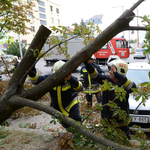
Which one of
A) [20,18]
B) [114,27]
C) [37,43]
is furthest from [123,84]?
[20,18]

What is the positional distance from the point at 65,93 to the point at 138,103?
6.29 feet

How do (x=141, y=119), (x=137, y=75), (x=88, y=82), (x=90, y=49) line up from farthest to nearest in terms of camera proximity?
(x=88, y=82), (x=137, y=75), (x=141, y=119), (x=90, y=49)

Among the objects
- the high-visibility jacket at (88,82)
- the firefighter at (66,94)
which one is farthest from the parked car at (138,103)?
the firefighter at (66,94)

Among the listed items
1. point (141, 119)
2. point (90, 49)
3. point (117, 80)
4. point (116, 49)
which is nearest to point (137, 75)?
point (141, 119)

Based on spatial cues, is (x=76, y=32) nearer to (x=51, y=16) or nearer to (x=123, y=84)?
(x=123, y=84)

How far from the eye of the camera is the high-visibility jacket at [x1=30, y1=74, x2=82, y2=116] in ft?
8.80

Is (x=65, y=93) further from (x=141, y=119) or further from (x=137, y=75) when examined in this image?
(x=137, y=75)

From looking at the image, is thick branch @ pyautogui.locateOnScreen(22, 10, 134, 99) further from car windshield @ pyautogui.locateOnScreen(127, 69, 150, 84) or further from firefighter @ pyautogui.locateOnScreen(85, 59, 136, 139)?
car windshield @ pyautogui.locateOnScreen(127, 69, 150, 84)

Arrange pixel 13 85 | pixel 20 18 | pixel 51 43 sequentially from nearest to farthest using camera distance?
pixel 13 85, pixel 51 43, pixel 20 18

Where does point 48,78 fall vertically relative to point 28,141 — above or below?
above

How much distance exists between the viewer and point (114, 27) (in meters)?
1.53

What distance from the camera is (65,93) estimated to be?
2730mm

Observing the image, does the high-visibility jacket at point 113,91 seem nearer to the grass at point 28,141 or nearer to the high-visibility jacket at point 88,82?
the grass at point 28,141

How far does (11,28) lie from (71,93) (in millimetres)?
2697
